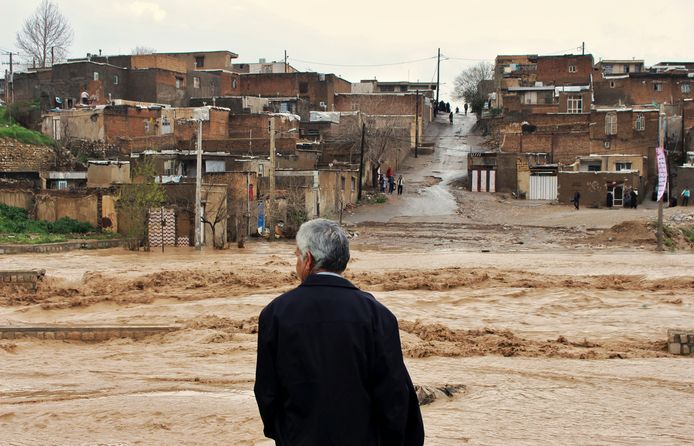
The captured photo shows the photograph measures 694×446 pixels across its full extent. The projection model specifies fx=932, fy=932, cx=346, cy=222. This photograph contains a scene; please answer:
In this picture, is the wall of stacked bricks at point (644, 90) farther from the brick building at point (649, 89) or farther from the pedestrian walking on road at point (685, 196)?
the pedestrian walking on road at point (685, 196)

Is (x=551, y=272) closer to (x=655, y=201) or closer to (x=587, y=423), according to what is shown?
(x=587, y=423)

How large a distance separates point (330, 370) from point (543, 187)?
47.8m

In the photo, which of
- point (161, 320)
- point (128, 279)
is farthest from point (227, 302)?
point (128, 279)

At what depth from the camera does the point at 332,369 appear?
418 centimetres

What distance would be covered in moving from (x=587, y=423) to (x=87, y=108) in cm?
4736

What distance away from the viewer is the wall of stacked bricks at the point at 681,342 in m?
13.2

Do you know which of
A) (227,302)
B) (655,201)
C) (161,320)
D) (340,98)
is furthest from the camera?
(340,98)

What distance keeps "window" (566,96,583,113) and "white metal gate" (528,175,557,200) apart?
13.3 metres

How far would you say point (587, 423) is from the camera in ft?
29.5

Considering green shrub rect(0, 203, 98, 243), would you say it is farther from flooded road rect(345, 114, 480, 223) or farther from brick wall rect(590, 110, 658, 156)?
brick wall rect(590, 110, 658, 156)

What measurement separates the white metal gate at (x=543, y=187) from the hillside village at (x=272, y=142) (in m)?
0.07

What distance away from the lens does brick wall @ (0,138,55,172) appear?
46.4 m

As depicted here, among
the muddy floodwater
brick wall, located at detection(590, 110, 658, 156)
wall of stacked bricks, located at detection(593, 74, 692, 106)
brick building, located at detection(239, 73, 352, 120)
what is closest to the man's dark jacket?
the muddy floodwater

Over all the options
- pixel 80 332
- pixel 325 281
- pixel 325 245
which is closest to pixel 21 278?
pixel 80 332
